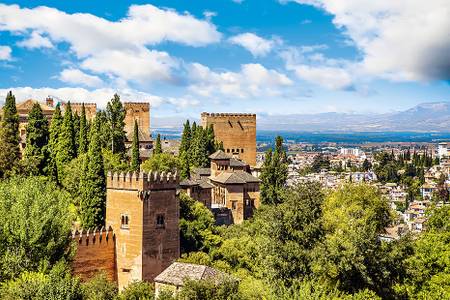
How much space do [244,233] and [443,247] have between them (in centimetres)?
1957

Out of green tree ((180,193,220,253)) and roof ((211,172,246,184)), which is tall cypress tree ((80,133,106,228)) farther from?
roof ((211,172,246,184))

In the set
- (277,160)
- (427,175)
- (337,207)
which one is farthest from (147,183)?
(427,175)

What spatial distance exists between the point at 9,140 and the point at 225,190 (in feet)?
68.5

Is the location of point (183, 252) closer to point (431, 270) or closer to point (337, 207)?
point (337, 207)

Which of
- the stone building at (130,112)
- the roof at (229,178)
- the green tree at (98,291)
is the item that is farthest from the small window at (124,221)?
the stone building at (130,112)

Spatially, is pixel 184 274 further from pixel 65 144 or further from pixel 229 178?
pixel 229 178

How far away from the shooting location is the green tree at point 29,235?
28467mm

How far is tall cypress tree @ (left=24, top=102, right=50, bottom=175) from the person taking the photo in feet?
164

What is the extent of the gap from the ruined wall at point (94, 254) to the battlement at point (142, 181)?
10.1ft

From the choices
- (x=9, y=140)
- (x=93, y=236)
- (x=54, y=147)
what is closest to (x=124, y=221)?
(x=93, y=236)

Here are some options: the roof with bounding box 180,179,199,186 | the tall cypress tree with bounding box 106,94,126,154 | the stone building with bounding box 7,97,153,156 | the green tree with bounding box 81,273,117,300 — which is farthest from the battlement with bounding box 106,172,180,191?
the stone building with bounding box 7,97,153,156

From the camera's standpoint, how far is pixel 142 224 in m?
35.8

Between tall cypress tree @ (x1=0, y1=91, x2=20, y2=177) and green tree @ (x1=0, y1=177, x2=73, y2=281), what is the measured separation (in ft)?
58.6

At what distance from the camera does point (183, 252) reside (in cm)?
4084
